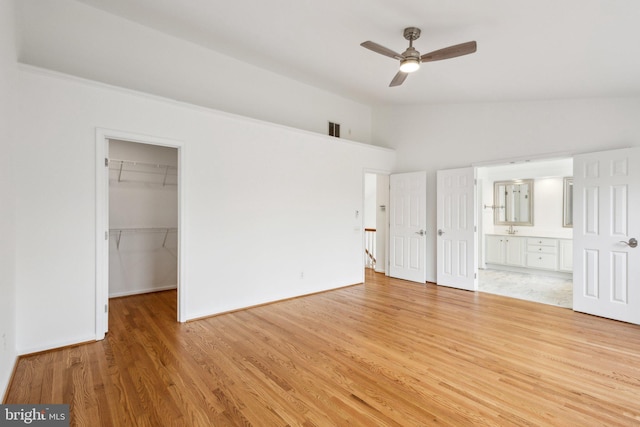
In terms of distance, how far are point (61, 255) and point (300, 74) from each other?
4016 millimetres

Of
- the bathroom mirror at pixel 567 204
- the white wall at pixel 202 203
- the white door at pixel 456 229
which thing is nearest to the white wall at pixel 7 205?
the white wall at pixel 202 203

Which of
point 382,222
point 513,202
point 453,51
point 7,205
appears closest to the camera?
point 7,205

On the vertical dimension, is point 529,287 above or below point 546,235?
below

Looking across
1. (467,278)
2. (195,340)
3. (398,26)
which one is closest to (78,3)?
(398,26)

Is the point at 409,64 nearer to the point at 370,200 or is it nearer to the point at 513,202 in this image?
the point at 513,202

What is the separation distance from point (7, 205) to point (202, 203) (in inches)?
69.1

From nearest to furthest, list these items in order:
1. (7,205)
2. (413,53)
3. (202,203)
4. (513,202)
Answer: (7,205) → (413,53) → (202,203) → (513,202)

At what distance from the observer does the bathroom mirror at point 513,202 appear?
22.8 ft

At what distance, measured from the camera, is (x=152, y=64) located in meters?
3.95

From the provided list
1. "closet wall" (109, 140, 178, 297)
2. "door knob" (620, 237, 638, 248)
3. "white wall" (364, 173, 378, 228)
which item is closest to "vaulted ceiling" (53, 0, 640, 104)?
"door knob" (620, 237, 638, 248)

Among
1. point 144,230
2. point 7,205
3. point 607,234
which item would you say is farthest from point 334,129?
point 7,205

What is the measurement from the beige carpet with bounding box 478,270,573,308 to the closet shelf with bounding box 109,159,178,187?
5769 millimetres

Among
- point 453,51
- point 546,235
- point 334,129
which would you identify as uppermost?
point 334,129

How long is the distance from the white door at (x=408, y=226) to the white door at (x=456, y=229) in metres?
0.30
